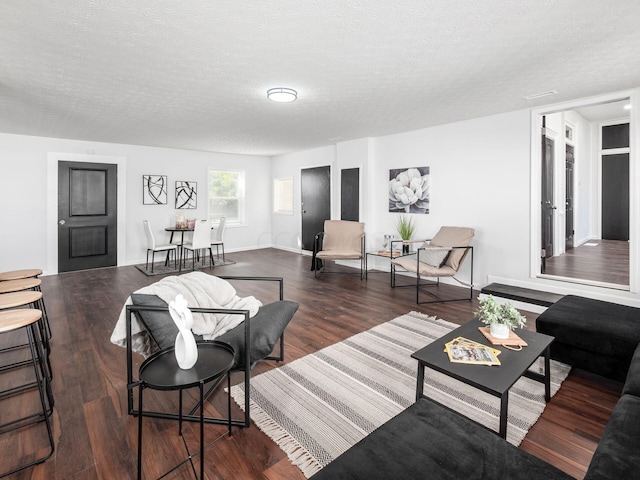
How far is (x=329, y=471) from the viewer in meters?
1.07

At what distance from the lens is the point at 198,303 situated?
2293 mm

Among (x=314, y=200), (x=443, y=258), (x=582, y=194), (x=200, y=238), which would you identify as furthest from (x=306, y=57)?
(x=582, y=194)

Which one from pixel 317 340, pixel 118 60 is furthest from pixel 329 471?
pixel 118 60

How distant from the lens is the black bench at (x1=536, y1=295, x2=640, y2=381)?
219 centimetres

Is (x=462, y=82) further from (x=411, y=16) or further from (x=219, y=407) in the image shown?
(x=219, y=407)

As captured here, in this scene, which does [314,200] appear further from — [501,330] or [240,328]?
[501,330]

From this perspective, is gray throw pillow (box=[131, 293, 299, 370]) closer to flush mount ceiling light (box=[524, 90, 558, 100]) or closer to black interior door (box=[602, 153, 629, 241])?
flush mount ceiling light (box=[524, 90, 558, 100])

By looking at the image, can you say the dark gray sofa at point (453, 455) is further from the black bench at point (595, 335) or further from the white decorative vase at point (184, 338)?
the black bench at point (595, 335)

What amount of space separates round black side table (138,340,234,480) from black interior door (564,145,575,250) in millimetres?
7186

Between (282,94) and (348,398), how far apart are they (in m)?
2.94

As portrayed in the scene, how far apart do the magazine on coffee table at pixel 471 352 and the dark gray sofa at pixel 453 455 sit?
1.92 ft

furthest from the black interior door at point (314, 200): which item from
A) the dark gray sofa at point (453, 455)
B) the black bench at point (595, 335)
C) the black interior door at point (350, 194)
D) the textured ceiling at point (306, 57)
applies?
the dark gray sofa at point (453, 455)

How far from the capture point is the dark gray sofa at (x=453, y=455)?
1061mm

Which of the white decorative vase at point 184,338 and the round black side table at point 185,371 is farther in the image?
the white decorative vase at point 184,338
